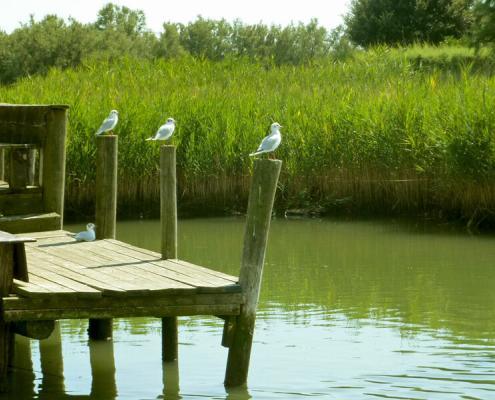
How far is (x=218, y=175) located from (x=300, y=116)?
5.18 ft

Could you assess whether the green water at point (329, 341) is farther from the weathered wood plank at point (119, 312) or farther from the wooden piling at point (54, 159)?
the wooden piling at point (54, 159)

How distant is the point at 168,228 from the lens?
986 centimetres

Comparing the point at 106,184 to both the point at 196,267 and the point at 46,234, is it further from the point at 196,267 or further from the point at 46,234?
the point at 196,267

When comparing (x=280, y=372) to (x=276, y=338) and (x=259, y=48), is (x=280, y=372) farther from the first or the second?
(x=259, y=48)

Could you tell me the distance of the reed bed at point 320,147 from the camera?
58.4ft

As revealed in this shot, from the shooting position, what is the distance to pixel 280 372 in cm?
937

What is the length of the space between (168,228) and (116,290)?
1.92m

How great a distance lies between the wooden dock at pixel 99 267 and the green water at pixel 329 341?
37 centimetres

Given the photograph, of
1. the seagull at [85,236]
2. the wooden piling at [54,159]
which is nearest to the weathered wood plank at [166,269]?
the seagull at [85,236]

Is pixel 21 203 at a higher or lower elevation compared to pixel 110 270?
higher

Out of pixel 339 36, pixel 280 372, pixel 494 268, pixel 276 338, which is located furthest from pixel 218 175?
pixel 339 36

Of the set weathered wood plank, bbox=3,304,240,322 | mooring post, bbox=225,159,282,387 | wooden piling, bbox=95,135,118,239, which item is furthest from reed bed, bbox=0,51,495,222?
weathered wood plank, bbox=3,304,240,322

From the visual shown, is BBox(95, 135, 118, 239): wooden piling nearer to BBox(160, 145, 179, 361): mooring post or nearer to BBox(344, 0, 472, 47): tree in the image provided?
BBox(160, 145, 179, 361): mooring post

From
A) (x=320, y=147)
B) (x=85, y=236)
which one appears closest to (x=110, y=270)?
(x=85, y=236)
